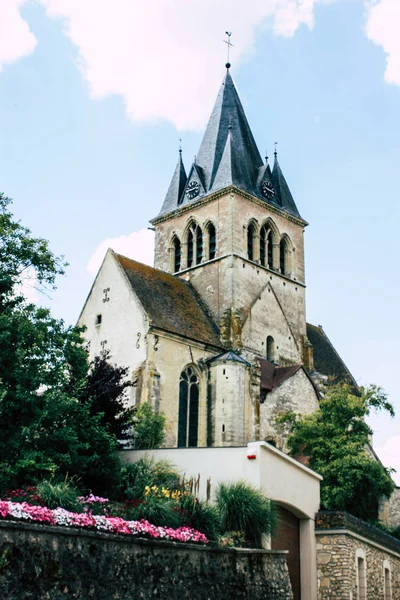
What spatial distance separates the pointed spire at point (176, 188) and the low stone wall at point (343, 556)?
79.6 ft

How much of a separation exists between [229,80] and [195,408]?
22.4m

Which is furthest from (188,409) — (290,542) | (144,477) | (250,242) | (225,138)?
(225,138)

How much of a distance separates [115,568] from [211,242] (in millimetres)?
27465

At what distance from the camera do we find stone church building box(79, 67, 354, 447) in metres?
30.8

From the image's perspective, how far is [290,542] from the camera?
19000mm

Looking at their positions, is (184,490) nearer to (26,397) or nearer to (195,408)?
(26,397)

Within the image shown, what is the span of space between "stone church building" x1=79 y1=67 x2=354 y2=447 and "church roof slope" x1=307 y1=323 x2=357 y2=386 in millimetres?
99

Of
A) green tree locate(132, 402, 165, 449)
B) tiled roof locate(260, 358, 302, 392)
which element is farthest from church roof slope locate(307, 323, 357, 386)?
green tree locate(132, 402, 165, 449)

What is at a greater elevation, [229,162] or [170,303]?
[229,162]

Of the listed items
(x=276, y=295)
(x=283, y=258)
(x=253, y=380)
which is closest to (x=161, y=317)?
(x=253, y=380)

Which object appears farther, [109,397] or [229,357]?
[229,357]

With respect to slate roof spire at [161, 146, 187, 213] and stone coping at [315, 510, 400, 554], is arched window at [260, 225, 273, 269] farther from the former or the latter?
stone coping at [315, 510, 400, 554]

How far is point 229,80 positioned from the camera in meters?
44.4

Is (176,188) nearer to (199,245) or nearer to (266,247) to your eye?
(199,245)
